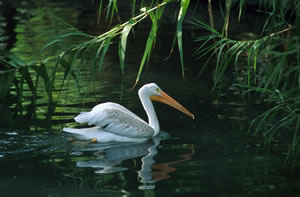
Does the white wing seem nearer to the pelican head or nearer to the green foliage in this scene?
the pelican head

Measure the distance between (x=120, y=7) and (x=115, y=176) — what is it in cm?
1622

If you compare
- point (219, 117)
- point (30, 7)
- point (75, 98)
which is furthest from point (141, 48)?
point (30, 7)

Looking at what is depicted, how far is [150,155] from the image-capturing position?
19.9 feet

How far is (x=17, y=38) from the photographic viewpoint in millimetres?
13820

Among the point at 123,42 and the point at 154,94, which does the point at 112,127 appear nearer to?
the point at 154,94

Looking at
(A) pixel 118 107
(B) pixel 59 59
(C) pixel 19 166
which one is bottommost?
(C) pixel 19 166

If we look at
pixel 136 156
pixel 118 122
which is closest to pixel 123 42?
pixel 136 156

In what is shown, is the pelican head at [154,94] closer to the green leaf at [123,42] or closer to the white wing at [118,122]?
the white wing at [118,122]

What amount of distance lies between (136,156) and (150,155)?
0.49 feet

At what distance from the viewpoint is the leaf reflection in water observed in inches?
211

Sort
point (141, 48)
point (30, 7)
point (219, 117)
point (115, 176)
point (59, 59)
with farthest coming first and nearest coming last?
point (30, 7)
point (141, 48)
point (219, 117)
point (115, 176)
point (59, 59)

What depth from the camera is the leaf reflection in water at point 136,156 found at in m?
5.35

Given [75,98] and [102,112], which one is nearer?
[102,112]

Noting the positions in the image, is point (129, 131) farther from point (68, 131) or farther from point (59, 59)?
point (59, 59)
